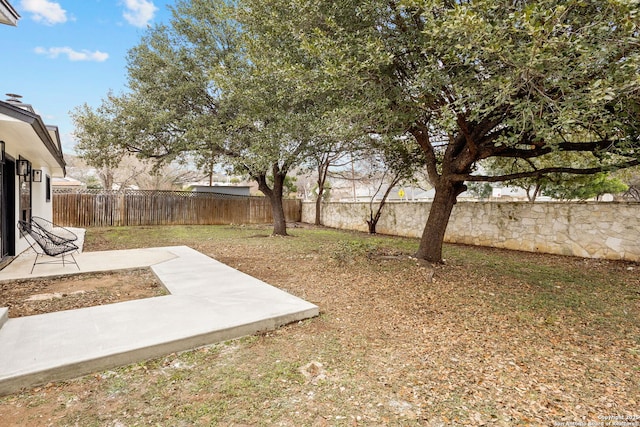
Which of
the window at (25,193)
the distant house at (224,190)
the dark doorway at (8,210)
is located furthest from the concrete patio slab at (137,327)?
the distant house at (224,190)

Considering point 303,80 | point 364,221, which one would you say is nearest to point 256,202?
point 364,221

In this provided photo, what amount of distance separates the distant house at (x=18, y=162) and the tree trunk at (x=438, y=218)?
6.14 m

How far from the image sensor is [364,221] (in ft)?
45.9

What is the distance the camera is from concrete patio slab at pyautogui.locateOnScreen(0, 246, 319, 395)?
7.52 feet

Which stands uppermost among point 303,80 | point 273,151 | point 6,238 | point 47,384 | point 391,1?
point 391,1

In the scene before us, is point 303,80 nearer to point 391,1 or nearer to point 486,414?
point 391,1

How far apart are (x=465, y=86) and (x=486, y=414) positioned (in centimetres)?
339

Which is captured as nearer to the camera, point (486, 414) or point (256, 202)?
point (486, 414)

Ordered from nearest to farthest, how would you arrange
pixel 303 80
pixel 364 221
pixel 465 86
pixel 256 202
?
pixel 465 86 < pixel 303 80 < pixel 364 221 < pixel 256 202

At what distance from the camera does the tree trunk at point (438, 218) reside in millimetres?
6055

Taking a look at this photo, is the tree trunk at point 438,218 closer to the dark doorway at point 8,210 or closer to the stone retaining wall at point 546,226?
the stone retaining wall at point 546,226

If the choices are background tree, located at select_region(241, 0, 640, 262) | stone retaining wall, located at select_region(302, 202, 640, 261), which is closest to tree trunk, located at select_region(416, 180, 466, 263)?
background tree, located at select_region(241, 0, 640, 262)

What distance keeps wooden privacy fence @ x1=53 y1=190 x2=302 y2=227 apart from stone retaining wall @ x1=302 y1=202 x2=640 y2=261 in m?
8.31

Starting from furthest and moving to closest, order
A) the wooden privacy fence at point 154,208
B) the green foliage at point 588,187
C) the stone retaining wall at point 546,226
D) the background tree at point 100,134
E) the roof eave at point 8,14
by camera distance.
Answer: the wooden privacy fence at point 154,208, the background tree at point 100,134, the green foliage at point 588,187, the stone retaining wall at point 546,226, the roof eave at point 8,14
